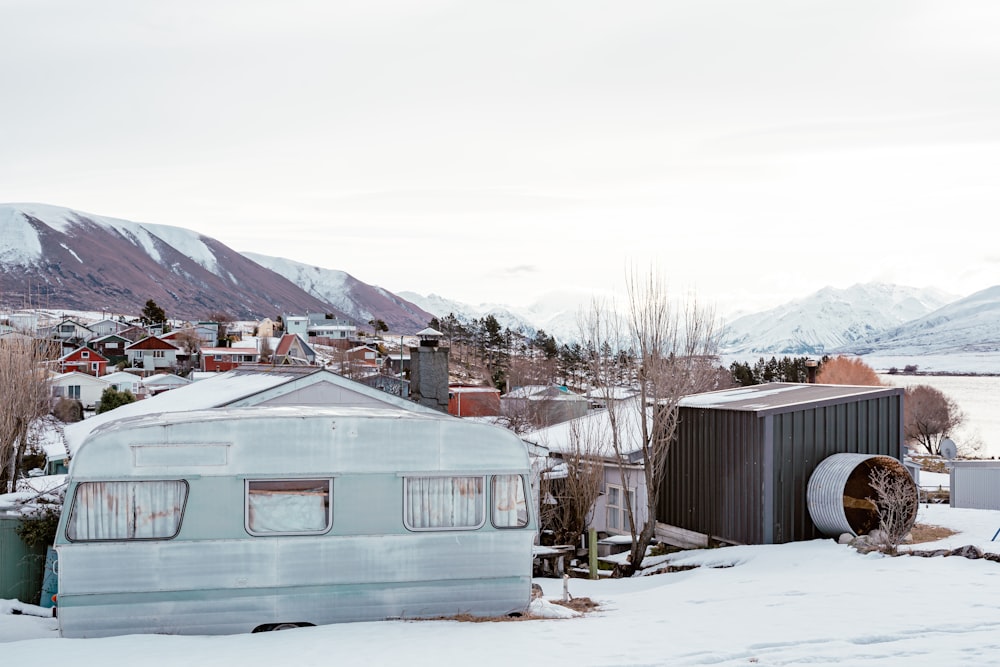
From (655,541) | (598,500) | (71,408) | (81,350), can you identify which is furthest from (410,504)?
(81,350)

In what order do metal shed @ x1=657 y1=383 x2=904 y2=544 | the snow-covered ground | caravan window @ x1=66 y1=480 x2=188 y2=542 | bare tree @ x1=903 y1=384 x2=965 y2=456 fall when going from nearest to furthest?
the snow-covered ground
caravan window @ x1=66 y1=480 x2=188 y2=542
metal shed @ x1=657 y1=383 x2=904 y2=544
bare tree @ x1=903 y1=384 x2=965 y2=456

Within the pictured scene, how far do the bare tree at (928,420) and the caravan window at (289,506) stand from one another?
226 feet

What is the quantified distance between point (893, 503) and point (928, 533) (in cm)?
283

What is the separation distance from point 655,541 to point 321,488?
1000cm

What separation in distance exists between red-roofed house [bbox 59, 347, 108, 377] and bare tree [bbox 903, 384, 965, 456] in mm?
66438

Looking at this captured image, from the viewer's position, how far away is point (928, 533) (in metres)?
15.4

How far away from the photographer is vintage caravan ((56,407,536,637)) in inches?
351

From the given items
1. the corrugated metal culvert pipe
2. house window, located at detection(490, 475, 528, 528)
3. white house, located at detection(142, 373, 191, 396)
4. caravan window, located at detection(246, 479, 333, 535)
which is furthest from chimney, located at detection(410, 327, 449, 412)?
white house, located at detection(142, 373, 191, 396)

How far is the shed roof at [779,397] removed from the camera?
597 inches

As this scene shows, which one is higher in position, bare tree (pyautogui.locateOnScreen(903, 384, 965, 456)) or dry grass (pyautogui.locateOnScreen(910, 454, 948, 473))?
bare tree (pyautogui.locateOnScreen(903, 384, 965, 456))

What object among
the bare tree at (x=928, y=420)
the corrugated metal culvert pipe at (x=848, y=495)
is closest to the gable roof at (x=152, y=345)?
the bare tree at (x=928, y=420)

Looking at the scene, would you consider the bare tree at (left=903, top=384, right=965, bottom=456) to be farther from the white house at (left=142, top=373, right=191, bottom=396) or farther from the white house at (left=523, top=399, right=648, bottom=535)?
the white house at (left=523, top=399, right=648, bottom=535)

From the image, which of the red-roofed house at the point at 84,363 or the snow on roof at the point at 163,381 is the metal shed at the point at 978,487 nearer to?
the snow on roof at the point at 163,381

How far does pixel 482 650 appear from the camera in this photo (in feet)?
27.4
